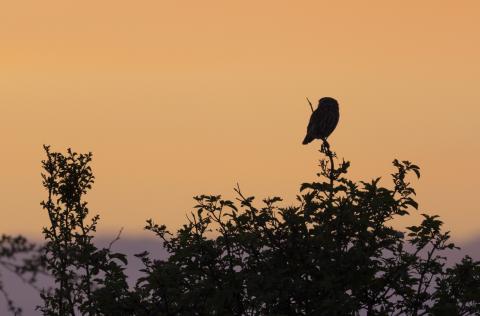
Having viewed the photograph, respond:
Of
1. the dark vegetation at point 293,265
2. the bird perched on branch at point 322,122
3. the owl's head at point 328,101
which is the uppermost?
the owl's head at point 328,101

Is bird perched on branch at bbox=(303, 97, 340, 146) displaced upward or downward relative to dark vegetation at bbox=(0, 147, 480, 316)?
upward

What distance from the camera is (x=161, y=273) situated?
1592cm

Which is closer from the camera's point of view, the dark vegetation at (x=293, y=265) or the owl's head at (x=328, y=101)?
the dark vegetation at (x=293, y=265)

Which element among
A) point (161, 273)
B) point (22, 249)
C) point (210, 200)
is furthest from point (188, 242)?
point (22, 249)

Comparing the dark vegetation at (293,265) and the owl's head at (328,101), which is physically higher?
the owl's head at (328,101)

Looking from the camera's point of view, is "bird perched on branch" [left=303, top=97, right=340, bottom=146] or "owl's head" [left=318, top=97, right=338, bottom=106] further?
"owl's head" [left=318, top=97, right=338, bottom=106]

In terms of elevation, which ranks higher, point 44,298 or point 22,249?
point 44,298

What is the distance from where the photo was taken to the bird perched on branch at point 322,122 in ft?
83.0

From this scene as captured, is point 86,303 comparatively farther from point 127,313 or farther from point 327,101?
point 327,101

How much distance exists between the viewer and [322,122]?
1011 inches

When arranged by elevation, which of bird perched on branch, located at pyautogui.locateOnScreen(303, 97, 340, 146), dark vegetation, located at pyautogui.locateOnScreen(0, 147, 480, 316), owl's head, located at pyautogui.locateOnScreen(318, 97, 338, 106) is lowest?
dark vegetation, located at pyautogui.locateOnScreen(0, 147, 480, 316)

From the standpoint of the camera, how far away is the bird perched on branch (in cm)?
2531

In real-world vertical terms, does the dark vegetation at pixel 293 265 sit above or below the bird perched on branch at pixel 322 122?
below

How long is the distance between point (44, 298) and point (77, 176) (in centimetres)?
260
